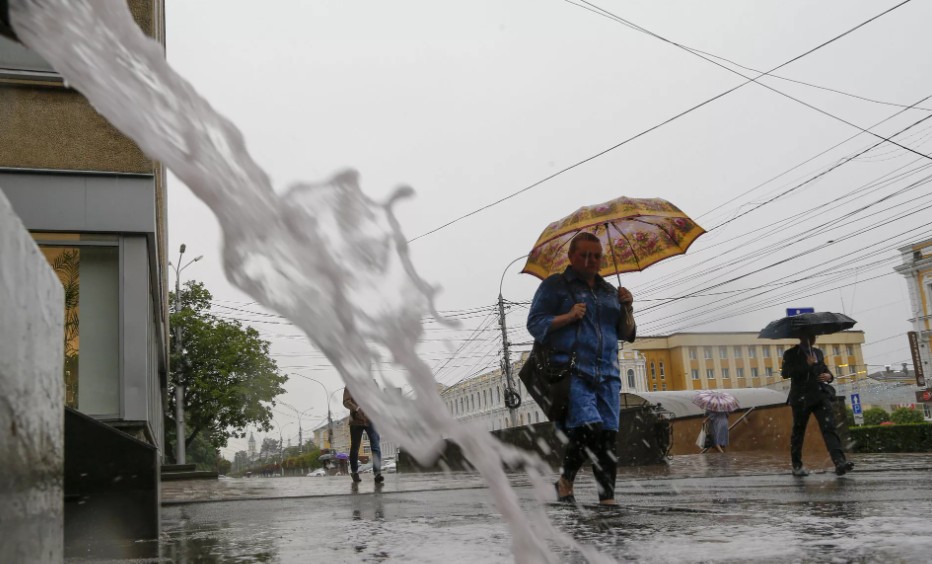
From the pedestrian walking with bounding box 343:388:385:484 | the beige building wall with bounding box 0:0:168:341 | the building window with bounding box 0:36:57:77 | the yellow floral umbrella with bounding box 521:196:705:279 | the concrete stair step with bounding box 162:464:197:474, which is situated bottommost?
the concrete stair step with bounding box 162:464:197:474

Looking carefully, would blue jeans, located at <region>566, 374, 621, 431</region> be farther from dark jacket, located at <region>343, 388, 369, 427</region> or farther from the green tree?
the green tree

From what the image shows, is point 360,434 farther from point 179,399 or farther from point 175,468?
point 179,399

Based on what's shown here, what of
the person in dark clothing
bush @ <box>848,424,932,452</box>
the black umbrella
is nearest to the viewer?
the person in dark clothing

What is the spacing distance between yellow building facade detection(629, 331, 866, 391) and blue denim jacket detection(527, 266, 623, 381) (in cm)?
9715

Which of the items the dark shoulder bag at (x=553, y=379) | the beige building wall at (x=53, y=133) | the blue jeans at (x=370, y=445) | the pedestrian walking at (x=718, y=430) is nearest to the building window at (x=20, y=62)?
the beige building wall at (x=53, y=133)

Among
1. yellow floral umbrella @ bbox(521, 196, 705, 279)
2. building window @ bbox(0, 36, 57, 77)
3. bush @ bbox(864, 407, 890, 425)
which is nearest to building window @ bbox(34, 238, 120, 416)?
building window @ bbox(0, 36, 57, 77)

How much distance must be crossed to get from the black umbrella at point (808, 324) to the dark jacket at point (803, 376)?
2.03 feet

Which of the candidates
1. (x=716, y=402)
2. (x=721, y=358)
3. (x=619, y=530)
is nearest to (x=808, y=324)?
(x=619, y=530)

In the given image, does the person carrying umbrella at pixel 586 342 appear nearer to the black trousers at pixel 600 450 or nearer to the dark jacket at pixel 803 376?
the black trousers at pixel 600 450

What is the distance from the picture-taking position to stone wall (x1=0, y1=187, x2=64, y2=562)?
1528mm

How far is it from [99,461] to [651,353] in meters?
105

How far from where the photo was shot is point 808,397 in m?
8.25

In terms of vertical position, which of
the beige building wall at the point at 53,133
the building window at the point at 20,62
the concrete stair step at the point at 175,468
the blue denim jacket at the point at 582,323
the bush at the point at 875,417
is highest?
the building window at the point at 20,62

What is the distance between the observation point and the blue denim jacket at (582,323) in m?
5.40
